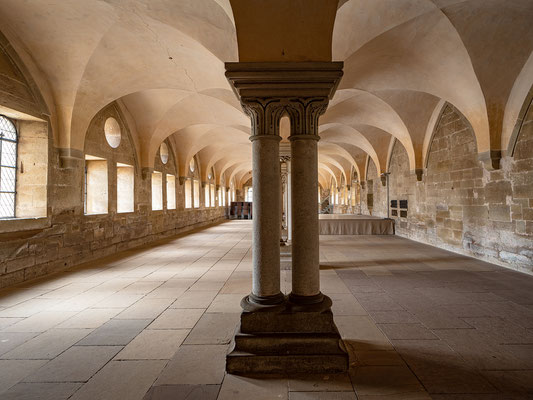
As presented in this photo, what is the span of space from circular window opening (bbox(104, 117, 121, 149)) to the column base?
23.6 feet

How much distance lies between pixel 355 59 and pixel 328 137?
23.0 ft

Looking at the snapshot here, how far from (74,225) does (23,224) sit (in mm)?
1280

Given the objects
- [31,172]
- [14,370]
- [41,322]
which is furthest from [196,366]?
[31,172]


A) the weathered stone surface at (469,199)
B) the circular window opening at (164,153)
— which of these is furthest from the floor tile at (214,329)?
the circular window opening at (164,153)

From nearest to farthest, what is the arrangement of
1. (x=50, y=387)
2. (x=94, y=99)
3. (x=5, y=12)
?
(x=50, y=387), (x=5, y=12), (x=94, y=99)

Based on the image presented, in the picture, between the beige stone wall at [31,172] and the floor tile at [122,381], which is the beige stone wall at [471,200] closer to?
the floor tile at [122,381]

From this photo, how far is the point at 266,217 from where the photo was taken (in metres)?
2.46

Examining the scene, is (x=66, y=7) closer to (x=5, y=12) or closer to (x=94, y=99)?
→ (x=5, y=12)

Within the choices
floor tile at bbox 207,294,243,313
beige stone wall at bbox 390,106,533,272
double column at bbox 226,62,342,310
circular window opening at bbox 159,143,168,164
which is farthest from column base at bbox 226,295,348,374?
circular window opening at bbox 159,143,168,164

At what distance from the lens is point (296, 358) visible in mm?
2225

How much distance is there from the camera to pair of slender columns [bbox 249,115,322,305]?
2453 millimetres

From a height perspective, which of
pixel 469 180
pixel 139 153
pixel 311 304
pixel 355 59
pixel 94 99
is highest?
pixel 355 59

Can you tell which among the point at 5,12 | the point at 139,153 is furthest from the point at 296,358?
the point at 139,153

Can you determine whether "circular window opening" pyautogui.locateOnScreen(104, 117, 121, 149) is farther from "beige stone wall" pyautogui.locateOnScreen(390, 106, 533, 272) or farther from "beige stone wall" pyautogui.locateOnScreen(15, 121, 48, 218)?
"beige stone wall" pyautogui.locateOnScreen(390, 106, 533, 272)
